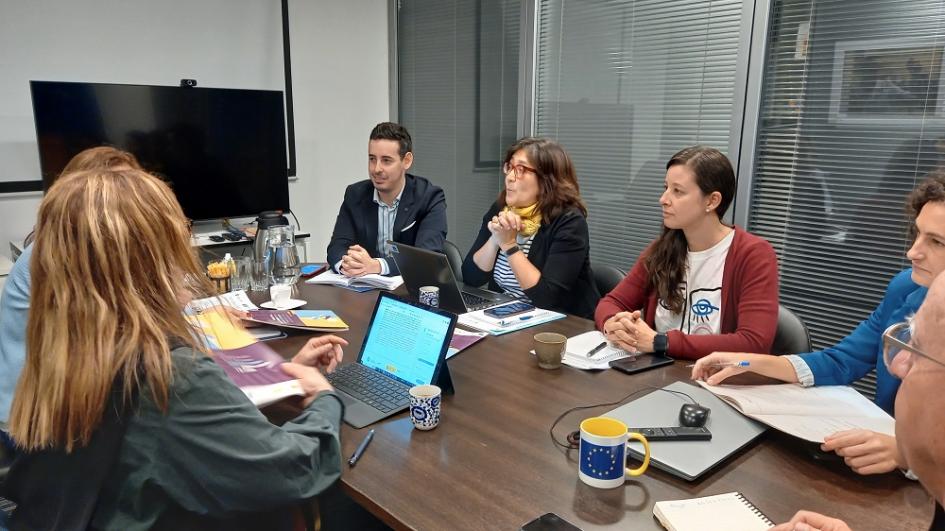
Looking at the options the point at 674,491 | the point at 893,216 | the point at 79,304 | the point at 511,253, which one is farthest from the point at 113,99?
the point at 893,216

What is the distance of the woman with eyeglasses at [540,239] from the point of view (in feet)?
8.02

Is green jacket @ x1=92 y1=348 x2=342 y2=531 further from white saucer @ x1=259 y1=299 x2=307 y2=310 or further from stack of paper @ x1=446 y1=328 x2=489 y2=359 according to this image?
white saucer @ x1=259 y1=299 x2=307 y2=310

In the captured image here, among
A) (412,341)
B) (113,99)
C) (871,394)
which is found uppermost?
(113,99)

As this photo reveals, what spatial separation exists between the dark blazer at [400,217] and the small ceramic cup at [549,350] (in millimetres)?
1515

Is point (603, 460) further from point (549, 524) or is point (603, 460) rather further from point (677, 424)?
point (677, 424)

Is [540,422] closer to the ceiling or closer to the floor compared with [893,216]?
closer to the floor

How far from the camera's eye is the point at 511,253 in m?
2.48

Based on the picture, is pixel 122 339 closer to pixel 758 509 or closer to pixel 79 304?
pixel 79 304

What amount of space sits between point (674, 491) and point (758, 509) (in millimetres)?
131

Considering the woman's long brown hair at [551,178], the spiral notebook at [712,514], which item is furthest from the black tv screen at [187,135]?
the spiral notebook at [712,514]

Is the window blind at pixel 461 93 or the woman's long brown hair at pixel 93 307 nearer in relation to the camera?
the woman's long brown hair at pixel 93 307

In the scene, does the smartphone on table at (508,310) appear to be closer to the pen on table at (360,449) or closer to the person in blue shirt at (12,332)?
the pen on table at (360,449)

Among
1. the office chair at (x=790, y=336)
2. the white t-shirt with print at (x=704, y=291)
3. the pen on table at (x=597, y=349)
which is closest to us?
the pen on table at (x=597, y=349)

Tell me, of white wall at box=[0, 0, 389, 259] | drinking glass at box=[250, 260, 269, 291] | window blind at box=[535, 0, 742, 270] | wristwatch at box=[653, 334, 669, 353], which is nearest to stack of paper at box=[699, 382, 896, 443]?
wristwatch at box=[653, 334, 669, 353]
